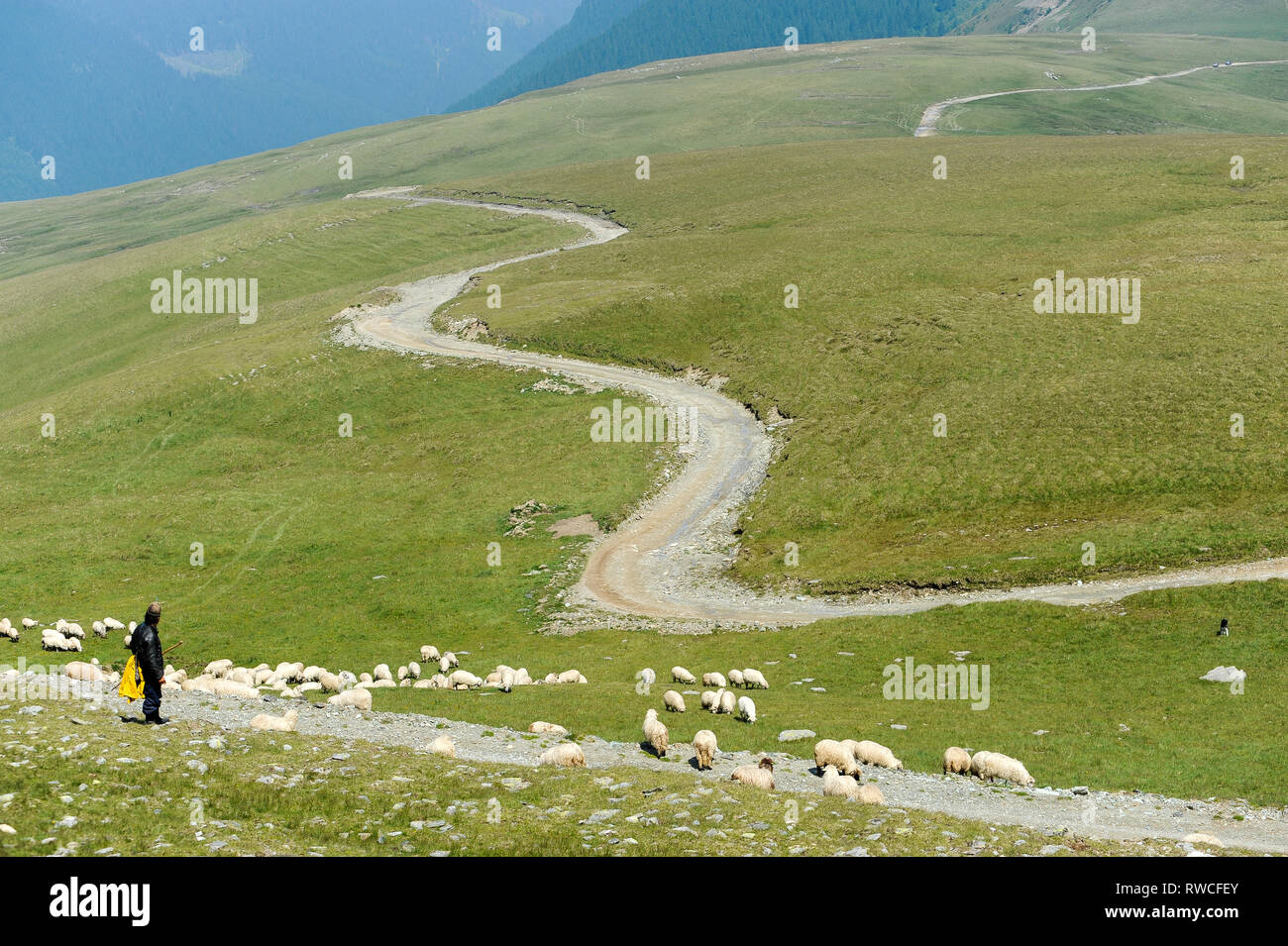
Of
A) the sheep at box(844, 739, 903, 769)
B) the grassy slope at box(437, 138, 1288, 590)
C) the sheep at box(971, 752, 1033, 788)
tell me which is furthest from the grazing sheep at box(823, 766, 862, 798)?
the grassy slope at box(437, 138, 1288, 590)

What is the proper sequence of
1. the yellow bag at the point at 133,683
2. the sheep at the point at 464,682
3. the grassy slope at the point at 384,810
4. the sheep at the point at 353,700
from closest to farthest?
1. the grassy slope at the point at 384,810
2. the yellow bag at the point at 133,683
3. the sheep at the point at 353,700
4. the sheep at the point at 464,682

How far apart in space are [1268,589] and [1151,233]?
218 ft

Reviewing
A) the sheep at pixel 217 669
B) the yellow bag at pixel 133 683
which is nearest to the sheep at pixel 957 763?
the yellow bag at pixel 133 683

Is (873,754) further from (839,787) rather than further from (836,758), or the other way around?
(839,787)

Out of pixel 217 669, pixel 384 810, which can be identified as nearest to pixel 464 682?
pixel 217 669

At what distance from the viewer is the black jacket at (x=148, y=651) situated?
25812 millimetres

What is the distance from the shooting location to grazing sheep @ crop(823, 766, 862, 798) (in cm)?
2338

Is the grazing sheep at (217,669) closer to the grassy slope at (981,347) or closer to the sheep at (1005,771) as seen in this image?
the grassy slope at (981,347)

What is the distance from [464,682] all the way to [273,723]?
28.4 ft

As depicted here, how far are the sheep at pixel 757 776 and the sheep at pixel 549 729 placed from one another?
21.4ft

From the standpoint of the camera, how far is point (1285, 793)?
75.6 feet

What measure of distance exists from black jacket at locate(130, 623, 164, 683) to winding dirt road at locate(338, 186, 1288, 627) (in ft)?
72.0

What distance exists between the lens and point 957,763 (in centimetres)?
2550
